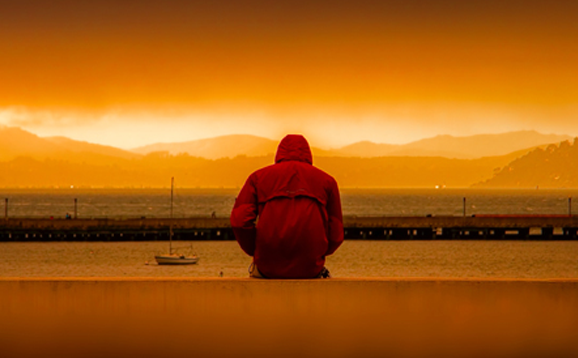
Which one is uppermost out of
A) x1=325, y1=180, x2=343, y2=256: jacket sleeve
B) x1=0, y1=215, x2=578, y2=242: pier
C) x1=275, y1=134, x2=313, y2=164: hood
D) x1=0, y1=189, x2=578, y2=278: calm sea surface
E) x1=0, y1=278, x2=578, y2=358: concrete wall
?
x1=275, y1=134, x2=313, y2=164: hood

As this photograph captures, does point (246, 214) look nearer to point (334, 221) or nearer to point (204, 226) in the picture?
point (334, 221)

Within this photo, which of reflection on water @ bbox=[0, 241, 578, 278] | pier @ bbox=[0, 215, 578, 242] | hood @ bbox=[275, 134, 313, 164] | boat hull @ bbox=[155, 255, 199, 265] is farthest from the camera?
pier @ bbox=[0, 215, 578, 242]

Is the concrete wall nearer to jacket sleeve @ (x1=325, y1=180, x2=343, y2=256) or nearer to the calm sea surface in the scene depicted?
jacket sleeve @ (x1=325, y1=180, x2=343, y2=256)

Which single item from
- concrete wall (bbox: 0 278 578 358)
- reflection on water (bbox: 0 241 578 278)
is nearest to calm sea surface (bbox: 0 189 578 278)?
reflection on water (bbox: 0 241 578 278)

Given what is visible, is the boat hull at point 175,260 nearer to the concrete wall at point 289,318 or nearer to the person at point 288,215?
the concrete wall at point 289,318

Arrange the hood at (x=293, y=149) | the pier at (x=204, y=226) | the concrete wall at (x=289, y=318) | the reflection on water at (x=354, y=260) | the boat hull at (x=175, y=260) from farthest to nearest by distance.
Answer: the pier at (x=204, y=226)
the boat hull at (x=175, y=260)
the reflection on water at (x=354, y=260)
the hood at (x=293, y=149)
the concrete wall at (x=289, y=318)

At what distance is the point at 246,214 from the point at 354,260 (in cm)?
6115

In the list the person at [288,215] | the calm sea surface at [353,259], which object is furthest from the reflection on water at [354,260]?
the person at [288,215]

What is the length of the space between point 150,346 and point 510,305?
2.86m

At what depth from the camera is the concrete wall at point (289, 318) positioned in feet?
21.0

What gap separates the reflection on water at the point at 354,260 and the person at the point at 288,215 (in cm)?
4606

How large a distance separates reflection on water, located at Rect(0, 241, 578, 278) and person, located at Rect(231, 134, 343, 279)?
46.1m

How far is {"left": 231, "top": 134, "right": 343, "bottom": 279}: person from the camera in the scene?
6.45 meters

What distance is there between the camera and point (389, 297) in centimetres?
650
